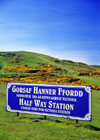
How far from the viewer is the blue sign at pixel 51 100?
14.3m

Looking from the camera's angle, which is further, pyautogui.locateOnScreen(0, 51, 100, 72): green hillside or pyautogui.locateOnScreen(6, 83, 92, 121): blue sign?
pyautogui.locateOnScreen(0, 51, 100, 72): green hillside

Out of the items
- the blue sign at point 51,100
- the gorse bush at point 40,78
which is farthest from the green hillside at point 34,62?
the blue sign at point 51,100

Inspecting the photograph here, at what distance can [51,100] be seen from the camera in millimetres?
15609

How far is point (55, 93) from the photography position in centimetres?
1545

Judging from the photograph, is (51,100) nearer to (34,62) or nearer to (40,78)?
(40,78)

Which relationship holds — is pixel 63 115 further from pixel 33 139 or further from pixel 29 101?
pixel 33 139

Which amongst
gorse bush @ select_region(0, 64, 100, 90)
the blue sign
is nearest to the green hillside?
gorse bush @ select_region(0, 64, 100, 90)

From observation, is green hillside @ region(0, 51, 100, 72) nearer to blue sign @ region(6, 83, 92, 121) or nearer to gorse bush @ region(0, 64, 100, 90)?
gorse bush @ region(0, 64, 100, 90)

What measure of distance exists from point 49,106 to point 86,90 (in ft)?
12.1

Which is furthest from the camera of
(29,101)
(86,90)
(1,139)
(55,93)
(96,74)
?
(96,74)

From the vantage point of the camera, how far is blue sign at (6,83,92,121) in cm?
1431

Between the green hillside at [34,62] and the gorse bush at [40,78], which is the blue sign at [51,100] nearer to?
the gorse bush at [40,78]

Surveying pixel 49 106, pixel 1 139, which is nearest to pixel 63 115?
pixel 49 106

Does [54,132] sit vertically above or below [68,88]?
below
